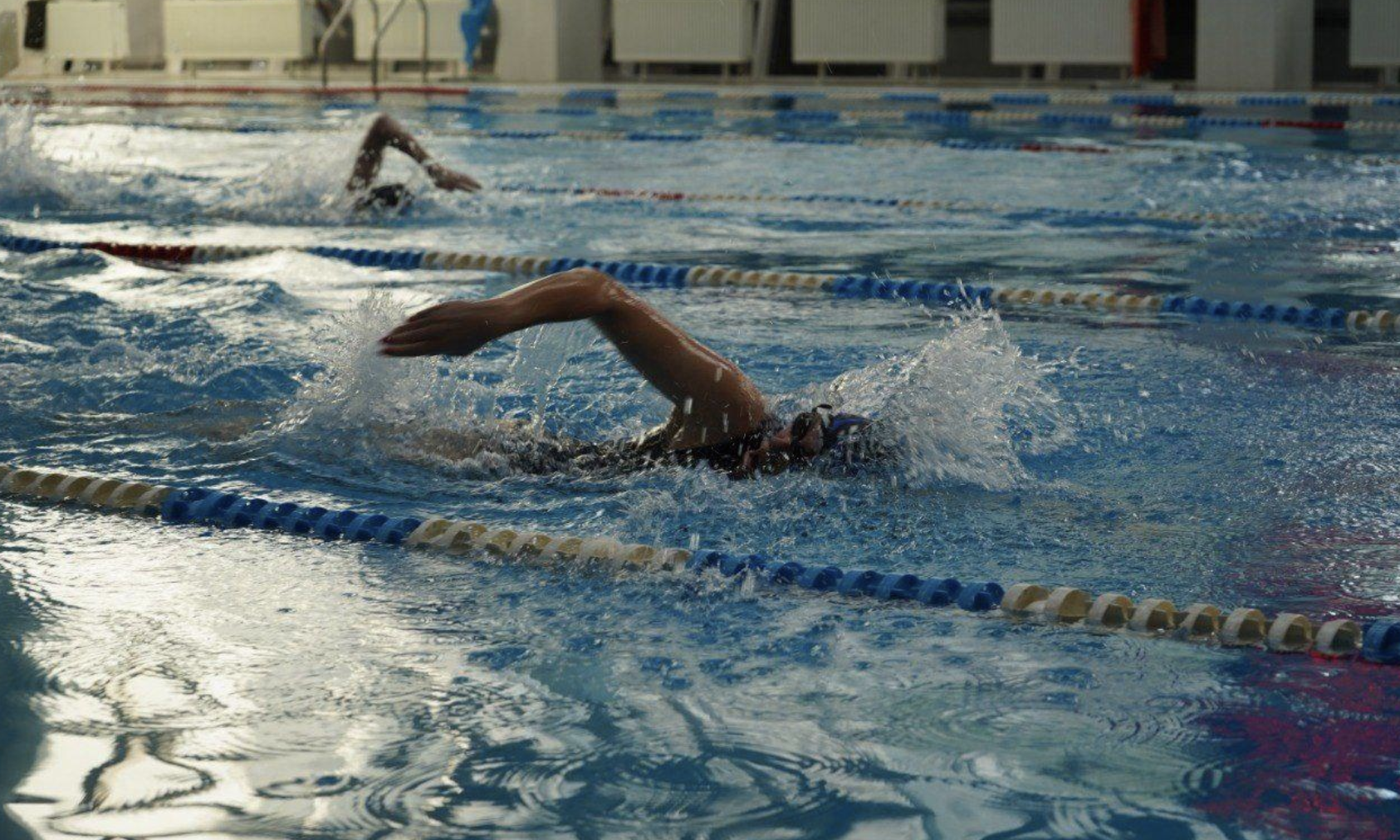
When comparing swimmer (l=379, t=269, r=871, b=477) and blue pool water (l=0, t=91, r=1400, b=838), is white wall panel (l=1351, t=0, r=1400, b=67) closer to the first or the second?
blue pool water (l=0, t=91, r=1400, b=838)

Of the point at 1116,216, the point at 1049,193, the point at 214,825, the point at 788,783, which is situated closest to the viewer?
the point at 214,825

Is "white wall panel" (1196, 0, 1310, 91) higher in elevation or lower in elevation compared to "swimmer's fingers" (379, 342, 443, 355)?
higher

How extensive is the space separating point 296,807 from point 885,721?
2.53 ft

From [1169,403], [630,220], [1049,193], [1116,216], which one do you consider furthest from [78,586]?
[1049,193]

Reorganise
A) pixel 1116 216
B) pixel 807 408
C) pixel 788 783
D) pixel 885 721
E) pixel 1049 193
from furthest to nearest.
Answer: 1. pixel 1049 193
2. pixel 1116 216
3. pixel 807 408
4. pixel 885 721
5. pixel 788 783

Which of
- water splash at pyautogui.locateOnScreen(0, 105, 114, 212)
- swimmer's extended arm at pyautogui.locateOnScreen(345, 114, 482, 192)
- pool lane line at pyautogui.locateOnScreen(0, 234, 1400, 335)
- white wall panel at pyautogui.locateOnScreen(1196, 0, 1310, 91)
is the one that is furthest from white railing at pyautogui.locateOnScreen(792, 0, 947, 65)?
pool lane line at pyautogui.locateOnScreen(0, 234, 1400, 335)

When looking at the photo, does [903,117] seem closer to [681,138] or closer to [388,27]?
[681,138]

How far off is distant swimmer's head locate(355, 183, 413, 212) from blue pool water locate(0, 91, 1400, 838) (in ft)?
4.32

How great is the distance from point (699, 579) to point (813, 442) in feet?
1.69

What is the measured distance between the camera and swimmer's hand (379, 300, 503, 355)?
2.88m

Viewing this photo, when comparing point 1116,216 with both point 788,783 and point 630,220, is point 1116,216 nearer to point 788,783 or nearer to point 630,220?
point 630,220

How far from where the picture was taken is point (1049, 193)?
8305 mm

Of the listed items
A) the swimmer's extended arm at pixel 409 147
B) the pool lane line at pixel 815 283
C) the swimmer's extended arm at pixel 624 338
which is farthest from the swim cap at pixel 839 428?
the swimmer's extended arm at pixel 409 147

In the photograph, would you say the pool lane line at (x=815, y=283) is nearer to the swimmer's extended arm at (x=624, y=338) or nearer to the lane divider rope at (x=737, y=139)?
the swimmer's extended arm at (x=624, y=338)
